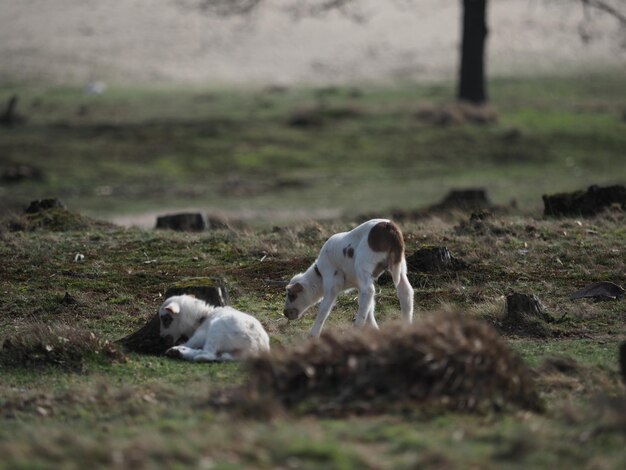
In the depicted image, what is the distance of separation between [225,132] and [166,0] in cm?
4753

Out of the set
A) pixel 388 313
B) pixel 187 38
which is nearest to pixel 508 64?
pixel 187 38

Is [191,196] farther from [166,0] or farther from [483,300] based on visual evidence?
[166,0]

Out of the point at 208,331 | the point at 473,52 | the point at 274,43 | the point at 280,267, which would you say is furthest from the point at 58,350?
the point at 274,43

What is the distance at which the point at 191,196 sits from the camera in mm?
28891

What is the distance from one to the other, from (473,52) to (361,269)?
30597 mm

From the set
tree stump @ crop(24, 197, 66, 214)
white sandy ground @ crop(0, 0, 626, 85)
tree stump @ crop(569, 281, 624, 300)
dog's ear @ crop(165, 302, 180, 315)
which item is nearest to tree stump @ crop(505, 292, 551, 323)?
tree stump @ crop(569, 281, 624, 300)

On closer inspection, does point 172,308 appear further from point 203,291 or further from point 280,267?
point 280,267

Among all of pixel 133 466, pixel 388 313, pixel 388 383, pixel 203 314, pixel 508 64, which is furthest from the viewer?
pixel 508 64

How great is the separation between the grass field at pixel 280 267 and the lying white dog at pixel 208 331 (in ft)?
0.86

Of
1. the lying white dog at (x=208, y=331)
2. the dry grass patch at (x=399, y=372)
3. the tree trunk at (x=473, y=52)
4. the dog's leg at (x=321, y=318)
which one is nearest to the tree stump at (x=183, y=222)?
the lying white dog at (x=208, y=331)

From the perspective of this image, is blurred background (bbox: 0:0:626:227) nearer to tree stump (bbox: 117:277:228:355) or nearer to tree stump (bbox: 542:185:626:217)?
tree stump (bbox: 542:185:626:217)

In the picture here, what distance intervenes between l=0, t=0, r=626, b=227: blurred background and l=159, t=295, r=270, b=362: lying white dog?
9.59 meters

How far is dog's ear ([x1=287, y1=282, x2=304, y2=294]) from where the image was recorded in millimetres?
11680

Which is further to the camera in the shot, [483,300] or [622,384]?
[483,300]
